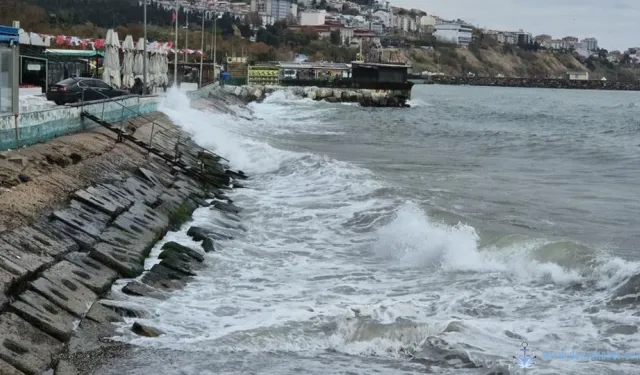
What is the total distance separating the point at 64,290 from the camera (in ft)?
35.7

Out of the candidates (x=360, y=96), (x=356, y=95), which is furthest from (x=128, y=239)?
(x=356, y=95)

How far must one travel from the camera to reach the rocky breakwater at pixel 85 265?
938 centimetres

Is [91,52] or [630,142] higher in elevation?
[91,52]

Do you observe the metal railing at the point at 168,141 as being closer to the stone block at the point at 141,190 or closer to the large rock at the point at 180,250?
the stone block at the point at 141,190

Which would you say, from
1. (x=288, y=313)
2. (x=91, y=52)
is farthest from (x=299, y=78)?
(x=288, y=313)

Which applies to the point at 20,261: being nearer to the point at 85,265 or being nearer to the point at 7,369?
the point at 85,265

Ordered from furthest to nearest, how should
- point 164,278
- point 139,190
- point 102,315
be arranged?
point 139,190, point 164,278, point 102,315

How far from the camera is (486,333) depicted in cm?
1098

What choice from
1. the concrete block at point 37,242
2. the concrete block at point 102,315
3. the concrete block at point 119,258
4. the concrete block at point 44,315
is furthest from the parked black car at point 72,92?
the concrete block at point 44,315

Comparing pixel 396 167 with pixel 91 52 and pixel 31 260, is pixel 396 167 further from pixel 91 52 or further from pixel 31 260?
pixel 91 52

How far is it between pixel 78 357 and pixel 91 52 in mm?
47336

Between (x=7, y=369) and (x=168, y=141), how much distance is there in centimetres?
2145

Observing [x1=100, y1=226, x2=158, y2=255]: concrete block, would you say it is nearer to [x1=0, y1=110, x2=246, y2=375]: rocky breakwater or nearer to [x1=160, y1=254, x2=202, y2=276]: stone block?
[x1=0, y1=110, x2=246, y2=375]: rocky breakwater

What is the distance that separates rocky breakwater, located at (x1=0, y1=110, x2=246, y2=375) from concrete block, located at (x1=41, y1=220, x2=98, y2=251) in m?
0.02
